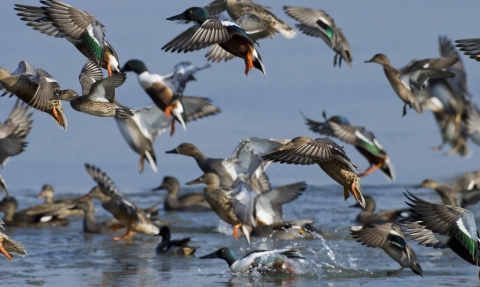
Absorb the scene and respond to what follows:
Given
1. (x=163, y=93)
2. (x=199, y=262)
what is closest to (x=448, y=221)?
(x=199, y=262)

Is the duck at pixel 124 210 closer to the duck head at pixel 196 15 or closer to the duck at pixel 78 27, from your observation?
the duck head at pixel 196 15

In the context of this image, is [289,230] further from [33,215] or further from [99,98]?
[99,98]

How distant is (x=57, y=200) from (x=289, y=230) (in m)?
3.59

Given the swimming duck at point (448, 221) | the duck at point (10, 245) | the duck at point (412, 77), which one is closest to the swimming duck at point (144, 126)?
the duck at point (412, 77)

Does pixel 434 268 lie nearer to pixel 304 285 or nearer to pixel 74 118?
pixel 304 285

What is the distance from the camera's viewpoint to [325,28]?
9750mm

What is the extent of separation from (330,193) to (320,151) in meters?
6.48

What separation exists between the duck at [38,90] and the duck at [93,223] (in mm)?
4249

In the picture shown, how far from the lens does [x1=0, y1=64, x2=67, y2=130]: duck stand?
19.9 feet

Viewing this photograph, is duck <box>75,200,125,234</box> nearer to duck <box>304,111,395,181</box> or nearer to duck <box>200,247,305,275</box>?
duck <box>304,111,395,181</box>

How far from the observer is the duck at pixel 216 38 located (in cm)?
664

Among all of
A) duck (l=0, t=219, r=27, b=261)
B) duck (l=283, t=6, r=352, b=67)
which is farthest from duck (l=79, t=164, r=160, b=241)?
duck (l=283, t=6, r=352, b=67)

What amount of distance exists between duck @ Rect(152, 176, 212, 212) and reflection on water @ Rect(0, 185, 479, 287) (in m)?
0.90

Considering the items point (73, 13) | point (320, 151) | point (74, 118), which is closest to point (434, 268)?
point (320, 151)
